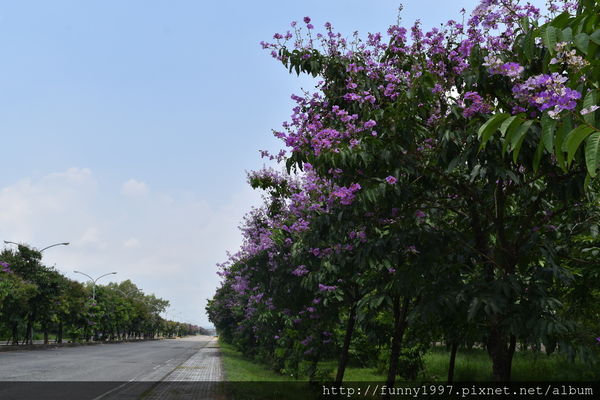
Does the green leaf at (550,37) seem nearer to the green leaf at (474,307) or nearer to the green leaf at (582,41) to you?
the green leaf at (582,41)

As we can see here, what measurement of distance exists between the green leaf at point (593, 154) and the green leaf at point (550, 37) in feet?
2.19

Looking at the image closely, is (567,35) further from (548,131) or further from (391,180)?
(391,180)

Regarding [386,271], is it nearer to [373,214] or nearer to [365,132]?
[373,214]

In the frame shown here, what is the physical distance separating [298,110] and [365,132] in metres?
1.58

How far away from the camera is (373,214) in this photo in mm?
7129

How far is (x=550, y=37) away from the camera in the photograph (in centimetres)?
275

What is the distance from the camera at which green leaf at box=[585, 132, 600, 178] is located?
6.95 feet

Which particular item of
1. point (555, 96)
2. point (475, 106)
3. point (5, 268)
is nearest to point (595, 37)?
point (555, 96)

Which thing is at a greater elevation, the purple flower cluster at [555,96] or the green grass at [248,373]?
the purple flower cluster at [555,96]

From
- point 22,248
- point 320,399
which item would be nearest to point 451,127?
point 320,399

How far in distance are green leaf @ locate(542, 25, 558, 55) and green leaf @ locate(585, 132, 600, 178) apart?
669mm

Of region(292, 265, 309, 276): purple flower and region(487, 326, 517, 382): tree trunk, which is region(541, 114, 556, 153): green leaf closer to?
region(487, 326, 517, 382): tree trunk

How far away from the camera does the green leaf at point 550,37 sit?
8.84 ft

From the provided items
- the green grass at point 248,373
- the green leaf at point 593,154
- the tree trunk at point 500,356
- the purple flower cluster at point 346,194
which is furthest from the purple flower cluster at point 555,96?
the green grass at point 248,373
